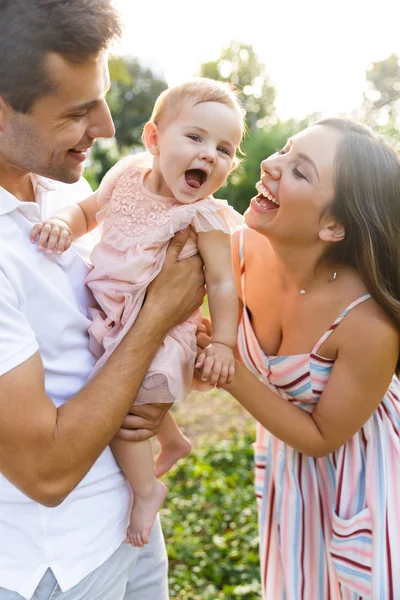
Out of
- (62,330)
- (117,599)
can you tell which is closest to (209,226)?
(62,330)

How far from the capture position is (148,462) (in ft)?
7.30

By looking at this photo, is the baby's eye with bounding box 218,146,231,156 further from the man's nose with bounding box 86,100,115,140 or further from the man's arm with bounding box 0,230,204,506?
the man's arm with bounding box 0,230,204,506

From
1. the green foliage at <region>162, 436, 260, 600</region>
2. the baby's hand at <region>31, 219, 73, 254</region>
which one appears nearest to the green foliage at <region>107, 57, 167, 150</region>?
the green foliage at <region>162, 436, 260, 600</region>

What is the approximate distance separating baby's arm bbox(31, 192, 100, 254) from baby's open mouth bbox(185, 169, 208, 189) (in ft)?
1.20

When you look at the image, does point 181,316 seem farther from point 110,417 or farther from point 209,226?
point 110,417

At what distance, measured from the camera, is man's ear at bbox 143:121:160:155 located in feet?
7.98

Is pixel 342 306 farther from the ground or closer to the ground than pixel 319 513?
farther from the ground

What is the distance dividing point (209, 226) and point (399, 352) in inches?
34.7

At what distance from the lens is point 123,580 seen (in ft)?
7.07

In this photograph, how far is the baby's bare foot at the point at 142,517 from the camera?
214 centimetres

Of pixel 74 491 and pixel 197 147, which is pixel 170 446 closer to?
pixel 74 491

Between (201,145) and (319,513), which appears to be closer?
(201,145)

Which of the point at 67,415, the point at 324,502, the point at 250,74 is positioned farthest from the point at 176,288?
the point at 250,74

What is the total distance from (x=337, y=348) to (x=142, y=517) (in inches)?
37.9
